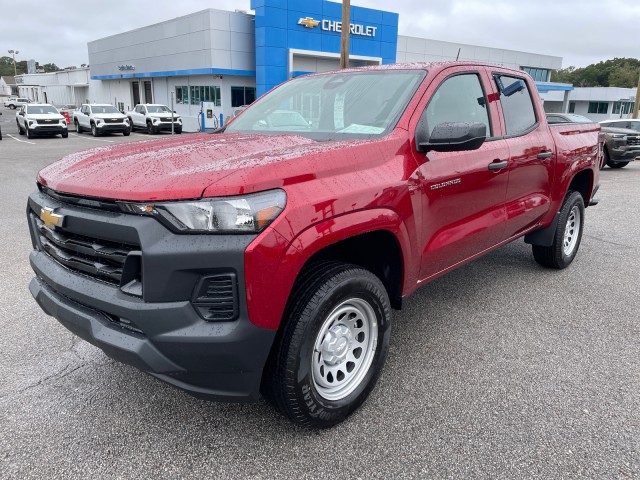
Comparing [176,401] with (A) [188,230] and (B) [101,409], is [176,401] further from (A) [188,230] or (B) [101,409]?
(A) [188,230]

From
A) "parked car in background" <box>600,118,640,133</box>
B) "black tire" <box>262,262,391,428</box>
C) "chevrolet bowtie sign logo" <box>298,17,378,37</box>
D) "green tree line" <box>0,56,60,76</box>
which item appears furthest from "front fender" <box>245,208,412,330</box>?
"green tree line" <box>0,56,60,76</box>

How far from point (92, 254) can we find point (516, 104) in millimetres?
3438

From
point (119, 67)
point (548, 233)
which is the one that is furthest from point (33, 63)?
point (548, 233)

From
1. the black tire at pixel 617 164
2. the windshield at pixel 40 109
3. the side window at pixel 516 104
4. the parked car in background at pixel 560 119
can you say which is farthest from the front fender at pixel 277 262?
the windshield at pixel 40 109

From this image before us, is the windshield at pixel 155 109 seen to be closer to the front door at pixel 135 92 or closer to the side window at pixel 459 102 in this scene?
the front door at pixel 135 92

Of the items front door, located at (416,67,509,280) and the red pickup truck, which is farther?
front door, located at (416,67,509,280)

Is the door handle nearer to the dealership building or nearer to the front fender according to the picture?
the front fender

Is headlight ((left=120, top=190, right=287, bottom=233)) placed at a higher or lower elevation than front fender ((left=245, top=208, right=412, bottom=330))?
higher

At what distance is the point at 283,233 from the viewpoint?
6.81 ft

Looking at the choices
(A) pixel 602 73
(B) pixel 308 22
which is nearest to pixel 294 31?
(B) pixel 308 22

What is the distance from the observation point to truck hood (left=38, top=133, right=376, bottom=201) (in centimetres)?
204

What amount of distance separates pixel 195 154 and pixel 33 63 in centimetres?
10726

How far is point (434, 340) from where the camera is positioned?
3.59m

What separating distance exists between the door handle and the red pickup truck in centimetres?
1
